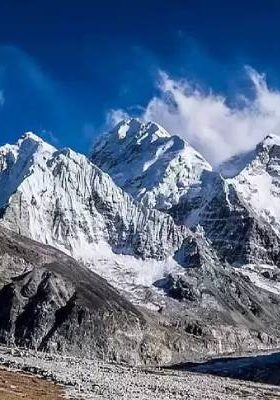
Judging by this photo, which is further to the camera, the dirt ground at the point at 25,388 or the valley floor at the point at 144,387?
the valley floor at the point at 144,387

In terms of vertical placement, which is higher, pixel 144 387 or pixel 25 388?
pixel 144 387

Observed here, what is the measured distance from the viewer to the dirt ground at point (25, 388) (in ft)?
251

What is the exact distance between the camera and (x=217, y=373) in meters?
181

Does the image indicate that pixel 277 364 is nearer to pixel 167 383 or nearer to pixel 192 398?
pixel 167 383

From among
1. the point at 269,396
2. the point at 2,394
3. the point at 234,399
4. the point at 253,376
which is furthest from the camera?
the point at 253,376

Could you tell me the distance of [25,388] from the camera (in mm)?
85500

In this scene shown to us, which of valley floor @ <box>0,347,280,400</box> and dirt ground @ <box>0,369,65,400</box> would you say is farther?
valley floor @ <box>0,347,280,400</box>

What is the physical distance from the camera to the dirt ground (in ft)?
251

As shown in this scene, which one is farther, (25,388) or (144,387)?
(144,387)

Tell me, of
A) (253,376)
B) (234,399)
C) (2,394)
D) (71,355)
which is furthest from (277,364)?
(2,394)

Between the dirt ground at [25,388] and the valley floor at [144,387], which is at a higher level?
the valley floor at [144,387]

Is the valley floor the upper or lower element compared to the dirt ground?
upper

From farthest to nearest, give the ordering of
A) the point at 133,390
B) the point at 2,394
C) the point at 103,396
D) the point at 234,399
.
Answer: the point at 234,399
the point at 133,390
the point at 103,396
the point at 2,394

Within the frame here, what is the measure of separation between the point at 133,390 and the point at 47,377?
13.2 meters
